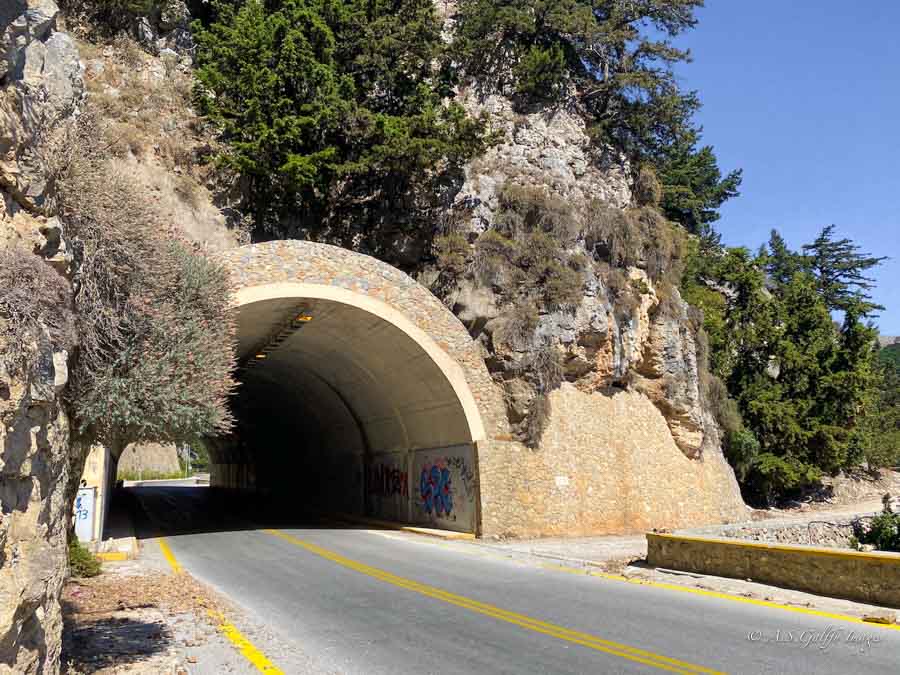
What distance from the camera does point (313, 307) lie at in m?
20.8

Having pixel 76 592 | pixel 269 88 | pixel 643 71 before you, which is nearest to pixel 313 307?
pixel 269 88

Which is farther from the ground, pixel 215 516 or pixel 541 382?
pixel 541 382

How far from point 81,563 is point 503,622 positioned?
26.0 feet

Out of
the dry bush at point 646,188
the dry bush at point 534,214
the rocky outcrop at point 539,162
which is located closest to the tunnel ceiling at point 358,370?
the rocky outcrop at point 539,162

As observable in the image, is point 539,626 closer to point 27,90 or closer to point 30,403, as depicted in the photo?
point 30,403

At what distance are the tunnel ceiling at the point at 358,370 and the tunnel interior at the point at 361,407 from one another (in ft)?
0.15

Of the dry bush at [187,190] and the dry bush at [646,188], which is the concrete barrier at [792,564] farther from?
the dry bush at [646,188]

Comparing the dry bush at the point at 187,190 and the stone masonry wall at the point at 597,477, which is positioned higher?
the dry bush at the point at 187,190

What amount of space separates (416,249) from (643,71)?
1336 centimetres

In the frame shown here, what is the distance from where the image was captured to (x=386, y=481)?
1077 inches

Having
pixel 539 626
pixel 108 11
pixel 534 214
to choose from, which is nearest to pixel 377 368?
pixel 534 214

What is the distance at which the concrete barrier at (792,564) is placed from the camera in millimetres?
10609

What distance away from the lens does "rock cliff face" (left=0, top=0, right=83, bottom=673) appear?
4.78m

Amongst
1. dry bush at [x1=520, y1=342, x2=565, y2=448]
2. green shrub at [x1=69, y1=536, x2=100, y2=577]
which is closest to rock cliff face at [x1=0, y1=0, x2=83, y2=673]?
green shrub at [x1=69, y1=536, x2=100, y2=577]
